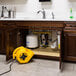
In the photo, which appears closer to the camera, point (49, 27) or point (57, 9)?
point (49, 27)

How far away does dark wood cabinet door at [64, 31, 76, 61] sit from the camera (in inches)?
111

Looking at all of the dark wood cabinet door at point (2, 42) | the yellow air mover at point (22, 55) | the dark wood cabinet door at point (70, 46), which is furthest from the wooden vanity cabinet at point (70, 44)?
the dark wood cabinet door at point (2, 42)

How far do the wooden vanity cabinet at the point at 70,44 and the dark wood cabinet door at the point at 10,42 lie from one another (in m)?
1.14

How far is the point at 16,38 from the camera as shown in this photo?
3.16 meters

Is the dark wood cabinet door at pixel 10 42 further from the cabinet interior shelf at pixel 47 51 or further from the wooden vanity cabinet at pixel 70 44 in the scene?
the wooden vanity cabinet at pixel 70 44

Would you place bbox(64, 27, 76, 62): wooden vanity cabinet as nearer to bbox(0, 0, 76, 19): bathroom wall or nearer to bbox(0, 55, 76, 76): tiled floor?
bbox(0, 55, 76, 76): tiled floor

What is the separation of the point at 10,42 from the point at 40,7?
1.40 meters

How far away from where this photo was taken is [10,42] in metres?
2.94

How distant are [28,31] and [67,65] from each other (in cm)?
152

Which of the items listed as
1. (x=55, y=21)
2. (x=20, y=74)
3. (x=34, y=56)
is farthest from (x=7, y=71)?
(x=55, y=21)

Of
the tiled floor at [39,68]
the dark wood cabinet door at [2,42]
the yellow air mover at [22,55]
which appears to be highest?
the dark wood cabinet door at [2,42]

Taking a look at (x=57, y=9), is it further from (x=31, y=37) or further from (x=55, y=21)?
(x=31, y=37)

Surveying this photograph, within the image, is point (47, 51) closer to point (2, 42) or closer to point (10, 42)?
point (10, 42)

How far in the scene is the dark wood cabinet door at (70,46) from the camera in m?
2.82
